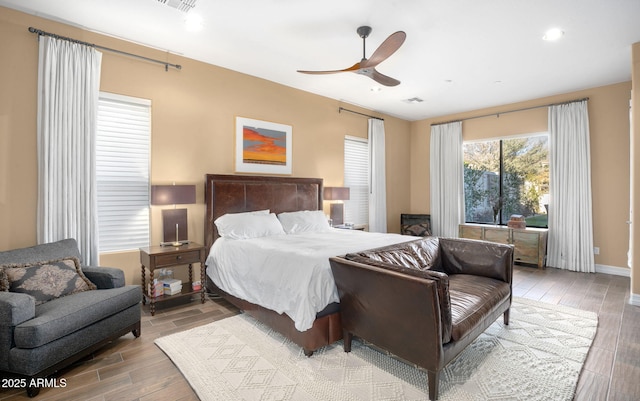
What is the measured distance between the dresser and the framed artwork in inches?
160

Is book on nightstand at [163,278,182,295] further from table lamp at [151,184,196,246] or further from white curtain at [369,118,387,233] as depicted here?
white curtain at [369,118,387,233]

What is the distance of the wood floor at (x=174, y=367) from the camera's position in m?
2.13

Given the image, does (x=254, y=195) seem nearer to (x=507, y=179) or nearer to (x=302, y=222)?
(x=302, y=222)

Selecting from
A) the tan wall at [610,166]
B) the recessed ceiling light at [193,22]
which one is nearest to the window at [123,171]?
the recessed ceiling light at [193,22]

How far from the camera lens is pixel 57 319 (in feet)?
7.21

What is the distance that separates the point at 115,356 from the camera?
2598 mm

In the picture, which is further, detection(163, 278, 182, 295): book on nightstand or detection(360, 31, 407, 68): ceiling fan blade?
detection(163, 278, 182, 295): book on nightstand

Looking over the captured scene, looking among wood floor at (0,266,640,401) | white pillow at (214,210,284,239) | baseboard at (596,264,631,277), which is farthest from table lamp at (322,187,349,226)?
baseboard at (596,264,631,277)

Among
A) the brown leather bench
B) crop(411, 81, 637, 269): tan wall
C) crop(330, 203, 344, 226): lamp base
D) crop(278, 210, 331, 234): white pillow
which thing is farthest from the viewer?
crop(330, 203, 344, 226): lamp base

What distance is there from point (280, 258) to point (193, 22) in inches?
100

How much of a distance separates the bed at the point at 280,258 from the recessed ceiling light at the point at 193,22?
1.71 m

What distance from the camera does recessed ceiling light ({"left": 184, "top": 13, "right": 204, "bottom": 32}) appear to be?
3111 millimetres

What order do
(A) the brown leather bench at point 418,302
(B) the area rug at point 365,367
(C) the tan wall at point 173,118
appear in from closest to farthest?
(A) the brown leather bench at point 418,302, (B) the area rug at point 365,367, (C) the tan wall at point 173,118

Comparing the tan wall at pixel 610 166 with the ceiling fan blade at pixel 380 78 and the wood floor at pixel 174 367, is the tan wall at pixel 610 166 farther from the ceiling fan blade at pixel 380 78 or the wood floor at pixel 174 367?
the ceiling fan blade at pixel 380 78
